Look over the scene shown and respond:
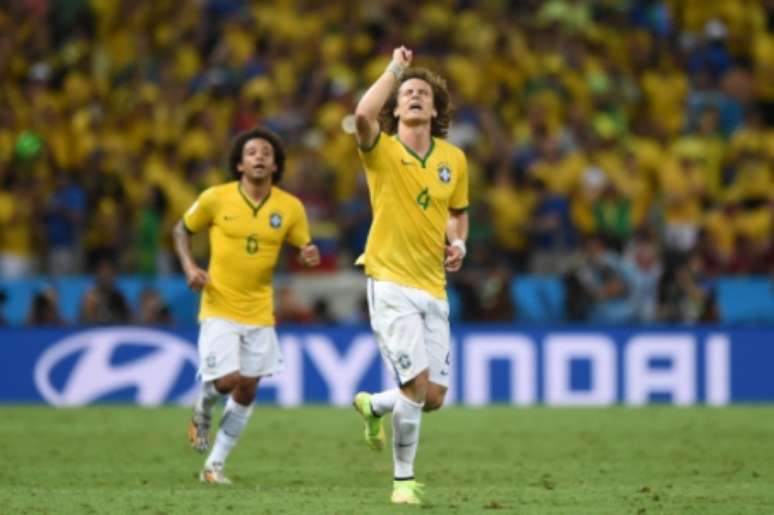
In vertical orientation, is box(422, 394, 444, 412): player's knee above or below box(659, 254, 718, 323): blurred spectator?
below

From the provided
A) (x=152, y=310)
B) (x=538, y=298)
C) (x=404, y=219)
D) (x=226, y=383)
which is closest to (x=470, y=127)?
(x=538, y=298)

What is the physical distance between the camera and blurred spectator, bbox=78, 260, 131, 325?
20594 mm

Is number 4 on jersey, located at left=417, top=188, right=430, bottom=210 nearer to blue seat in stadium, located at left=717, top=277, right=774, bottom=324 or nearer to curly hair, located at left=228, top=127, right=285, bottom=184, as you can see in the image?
curly hair, located at left=228, top=127, right=285, bottom=184

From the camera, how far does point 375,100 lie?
10297mm

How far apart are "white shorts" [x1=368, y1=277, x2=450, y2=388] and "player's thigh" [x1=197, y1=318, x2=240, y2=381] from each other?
88.7 inches

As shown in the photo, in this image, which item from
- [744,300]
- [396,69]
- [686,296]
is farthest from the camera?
[744,300]

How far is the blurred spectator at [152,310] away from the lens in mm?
20688

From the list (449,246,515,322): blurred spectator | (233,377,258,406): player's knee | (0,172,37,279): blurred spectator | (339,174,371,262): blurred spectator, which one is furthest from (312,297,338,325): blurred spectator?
(233,377,258,406): player's knee

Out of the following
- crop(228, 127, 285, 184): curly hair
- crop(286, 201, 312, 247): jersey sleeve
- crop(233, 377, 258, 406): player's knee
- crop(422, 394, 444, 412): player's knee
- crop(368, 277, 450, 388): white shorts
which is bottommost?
crop(233, 377, 258, 406): player's knee

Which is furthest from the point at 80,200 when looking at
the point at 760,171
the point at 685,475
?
the point at 685,475

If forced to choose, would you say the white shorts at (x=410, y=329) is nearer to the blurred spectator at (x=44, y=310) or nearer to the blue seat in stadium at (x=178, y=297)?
the blurred spectator at (x=44, y=310)

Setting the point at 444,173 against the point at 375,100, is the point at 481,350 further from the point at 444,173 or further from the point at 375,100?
the point at 375,100

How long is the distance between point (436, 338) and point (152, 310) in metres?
10.2

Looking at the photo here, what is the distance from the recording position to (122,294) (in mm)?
20891
